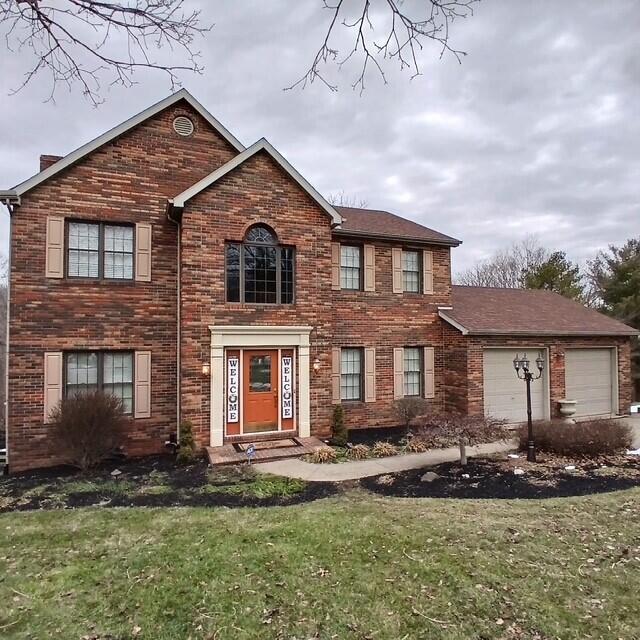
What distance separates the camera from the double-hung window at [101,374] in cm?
973

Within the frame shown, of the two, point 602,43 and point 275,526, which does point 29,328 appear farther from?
point 602,43

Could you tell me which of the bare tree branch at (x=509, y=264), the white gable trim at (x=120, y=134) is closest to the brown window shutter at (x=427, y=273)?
the white gable trim at (x=120, y=134)

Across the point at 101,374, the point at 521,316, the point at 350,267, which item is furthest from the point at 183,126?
the point at 521,316

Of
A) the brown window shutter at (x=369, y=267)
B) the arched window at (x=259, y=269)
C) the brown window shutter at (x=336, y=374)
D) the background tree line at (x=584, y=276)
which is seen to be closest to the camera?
the arched window at (x=259, y=269)

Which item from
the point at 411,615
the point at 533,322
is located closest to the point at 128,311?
the point at 411,615

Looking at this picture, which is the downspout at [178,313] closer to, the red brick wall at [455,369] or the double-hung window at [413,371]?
the double-hung window at [413,371]

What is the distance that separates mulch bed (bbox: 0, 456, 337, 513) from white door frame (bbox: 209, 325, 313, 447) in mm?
1155

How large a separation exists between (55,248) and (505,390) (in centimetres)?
1232

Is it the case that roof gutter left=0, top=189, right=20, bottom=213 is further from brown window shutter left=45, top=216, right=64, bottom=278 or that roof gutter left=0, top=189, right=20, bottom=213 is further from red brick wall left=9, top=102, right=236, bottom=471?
brown window shutter left=45, top=216, right=64, bottom=278

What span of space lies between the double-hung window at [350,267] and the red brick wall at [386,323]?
0.26 meters

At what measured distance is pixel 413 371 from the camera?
1330 centimetres

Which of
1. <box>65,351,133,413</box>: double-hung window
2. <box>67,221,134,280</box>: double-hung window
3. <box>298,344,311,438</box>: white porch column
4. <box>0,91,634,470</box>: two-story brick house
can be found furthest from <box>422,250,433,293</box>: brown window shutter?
<box>65,351,133,413</box>: double-hung window

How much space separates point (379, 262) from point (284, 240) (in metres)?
3.49

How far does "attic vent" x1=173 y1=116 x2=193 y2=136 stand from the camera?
428 inches
